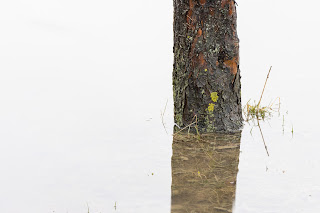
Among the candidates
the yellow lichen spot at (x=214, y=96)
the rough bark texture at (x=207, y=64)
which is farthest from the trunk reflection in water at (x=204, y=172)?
the yellow lichen spot at (x=214, y=96)

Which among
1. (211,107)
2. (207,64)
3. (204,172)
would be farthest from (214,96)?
(204,172)

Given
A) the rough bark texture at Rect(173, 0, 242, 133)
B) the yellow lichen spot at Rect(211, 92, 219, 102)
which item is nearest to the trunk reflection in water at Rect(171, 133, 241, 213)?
the rough bark texture at Rect(173, 0, 242, 133)

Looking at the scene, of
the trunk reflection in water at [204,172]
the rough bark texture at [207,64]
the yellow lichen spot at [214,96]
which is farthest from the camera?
the yellow lichen spot at [214,96]

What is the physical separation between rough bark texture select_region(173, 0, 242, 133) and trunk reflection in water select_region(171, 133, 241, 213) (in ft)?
0.84

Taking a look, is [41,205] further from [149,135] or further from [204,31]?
[204,31]

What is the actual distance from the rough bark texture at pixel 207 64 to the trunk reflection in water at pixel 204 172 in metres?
0.26

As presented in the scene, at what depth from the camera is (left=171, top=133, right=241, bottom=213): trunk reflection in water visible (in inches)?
141

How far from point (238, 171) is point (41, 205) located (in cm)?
178

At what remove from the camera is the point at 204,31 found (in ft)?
16.7

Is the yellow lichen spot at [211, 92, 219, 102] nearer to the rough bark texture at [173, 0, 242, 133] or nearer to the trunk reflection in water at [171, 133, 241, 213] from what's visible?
the rough bark texture at [173, 0, 242, 133]

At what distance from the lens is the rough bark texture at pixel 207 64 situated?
507cm

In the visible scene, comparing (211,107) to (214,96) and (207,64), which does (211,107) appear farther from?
(207,64)

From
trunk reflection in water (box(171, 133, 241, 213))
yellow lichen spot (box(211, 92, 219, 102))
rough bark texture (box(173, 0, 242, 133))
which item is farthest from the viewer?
yellow lichen spot (box(211, 92, 219, 102))

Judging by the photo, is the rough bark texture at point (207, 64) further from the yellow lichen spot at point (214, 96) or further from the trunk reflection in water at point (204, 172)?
the trunk reflection in water at point (204, 172)
